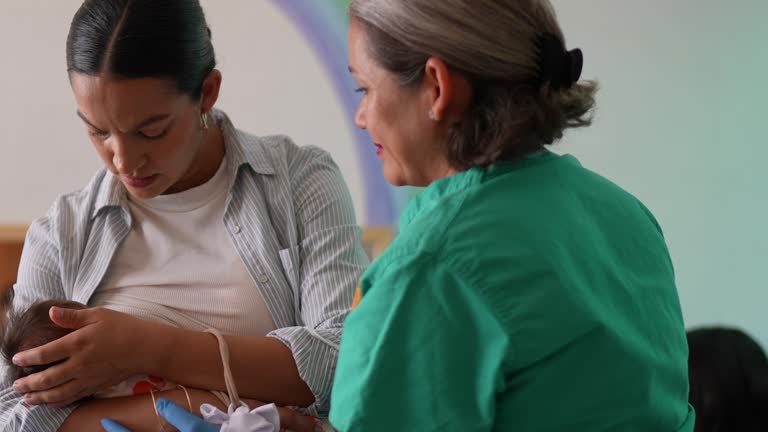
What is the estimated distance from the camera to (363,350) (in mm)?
1051

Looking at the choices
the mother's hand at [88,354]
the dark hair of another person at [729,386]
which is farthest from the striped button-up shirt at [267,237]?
the dark hair of another person at [729,386]

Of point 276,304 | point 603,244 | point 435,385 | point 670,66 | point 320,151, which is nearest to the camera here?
point 435,385

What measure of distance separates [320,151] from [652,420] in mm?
881

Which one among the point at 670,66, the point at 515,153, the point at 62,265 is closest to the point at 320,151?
the point at 62,265

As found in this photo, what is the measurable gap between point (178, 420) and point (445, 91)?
0.66 meters

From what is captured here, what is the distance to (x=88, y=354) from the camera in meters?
1.47

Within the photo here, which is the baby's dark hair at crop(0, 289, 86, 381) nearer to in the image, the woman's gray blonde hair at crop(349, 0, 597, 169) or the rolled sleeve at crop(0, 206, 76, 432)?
the rolled sleeve at crop(0, 206, 76, 432)

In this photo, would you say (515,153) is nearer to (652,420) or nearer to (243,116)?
(652,420)

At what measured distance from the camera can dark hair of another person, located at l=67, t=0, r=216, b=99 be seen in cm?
152

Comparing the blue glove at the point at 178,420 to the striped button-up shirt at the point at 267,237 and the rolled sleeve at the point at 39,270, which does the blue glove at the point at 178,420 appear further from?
the rolled sleeve at the point at 39,270

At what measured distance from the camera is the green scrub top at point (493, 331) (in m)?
1.03

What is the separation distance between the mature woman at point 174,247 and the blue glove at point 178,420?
2.1 inches

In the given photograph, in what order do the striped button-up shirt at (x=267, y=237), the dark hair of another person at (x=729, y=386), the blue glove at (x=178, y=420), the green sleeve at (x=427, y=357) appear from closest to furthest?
1. the green sleeve at (x=427, y=357)
2. the blue glove at (x=178, y=420)
3. the striped button-up shirt at (x=267, y=237)
4. the dark hair of another person at (x=729, y=386)

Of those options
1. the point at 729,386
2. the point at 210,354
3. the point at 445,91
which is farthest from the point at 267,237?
the point at 729,386
